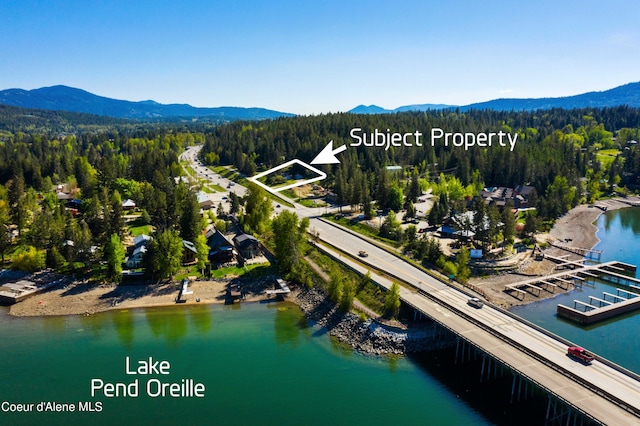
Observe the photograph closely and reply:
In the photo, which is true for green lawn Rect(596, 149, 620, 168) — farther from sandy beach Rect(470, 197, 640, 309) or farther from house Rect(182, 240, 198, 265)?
house Rect(182, 240, 198, 265)

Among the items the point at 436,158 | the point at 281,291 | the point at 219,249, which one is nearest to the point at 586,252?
the point at 281,291

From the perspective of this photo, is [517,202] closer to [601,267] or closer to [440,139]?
[601,267]

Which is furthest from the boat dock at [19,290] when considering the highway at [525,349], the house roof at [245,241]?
the highway at [525,349]

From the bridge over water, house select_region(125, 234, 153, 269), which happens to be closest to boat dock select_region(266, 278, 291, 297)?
the bridge over water

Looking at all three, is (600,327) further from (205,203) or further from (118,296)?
(205,203)

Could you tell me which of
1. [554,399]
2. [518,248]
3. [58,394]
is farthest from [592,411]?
[518,248]

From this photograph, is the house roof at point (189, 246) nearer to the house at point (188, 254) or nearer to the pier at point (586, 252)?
the house at point (188, 254)

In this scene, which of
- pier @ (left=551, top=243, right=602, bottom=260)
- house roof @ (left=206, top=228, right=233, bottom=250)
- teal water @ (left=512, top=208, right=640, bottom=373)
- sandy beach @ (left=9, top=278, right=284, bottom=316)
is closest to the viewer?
teal water @ (left=512, top=208, right=640, bottom=373)
